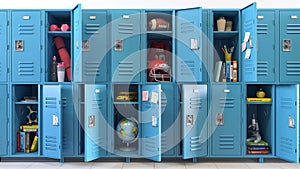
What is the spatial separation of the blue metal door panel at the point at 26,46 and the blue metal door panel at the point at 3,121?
0.87 ft

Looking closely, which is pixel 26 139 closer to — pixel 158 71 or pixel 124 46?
pixel 124 46

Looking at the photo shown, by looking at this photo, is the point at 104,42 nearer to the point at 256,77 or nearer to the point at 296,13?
the point at 256,77

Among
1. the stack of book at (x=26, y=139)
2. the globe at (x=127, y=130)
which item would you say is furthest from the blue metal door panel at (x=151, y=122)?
the stack of book at (x=26, y=139)

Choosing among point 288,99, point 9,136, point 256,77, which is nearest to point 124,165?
point 9,136

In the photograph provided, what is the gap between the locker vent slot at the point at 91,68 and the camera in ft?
13.5

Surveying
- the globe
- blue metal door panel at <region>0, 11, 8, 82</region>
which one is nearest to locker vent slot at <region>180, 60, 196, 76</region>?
the globe

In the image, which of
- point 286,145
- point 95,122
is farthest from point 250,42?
point 95,122

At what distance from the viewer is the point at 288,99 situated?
3.95m

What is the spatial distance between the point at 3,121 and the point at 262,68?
355 centimetres

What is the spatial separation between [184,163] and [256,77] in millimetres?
1471

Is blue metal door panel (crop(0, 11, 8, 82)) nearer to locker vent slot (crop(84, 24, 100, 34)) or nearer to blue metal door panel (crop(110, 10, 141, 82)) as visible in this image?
locker vent slot (crop(84, 24, 100, 34))

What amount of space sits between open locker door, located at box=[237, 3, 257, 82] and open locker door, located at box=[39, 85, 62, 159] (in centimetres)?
243

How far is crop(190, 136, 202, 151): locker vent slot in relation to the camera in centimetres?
402

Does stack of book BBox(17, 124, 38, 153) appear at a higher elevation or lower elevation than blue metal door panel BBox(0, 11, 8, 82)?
lower
